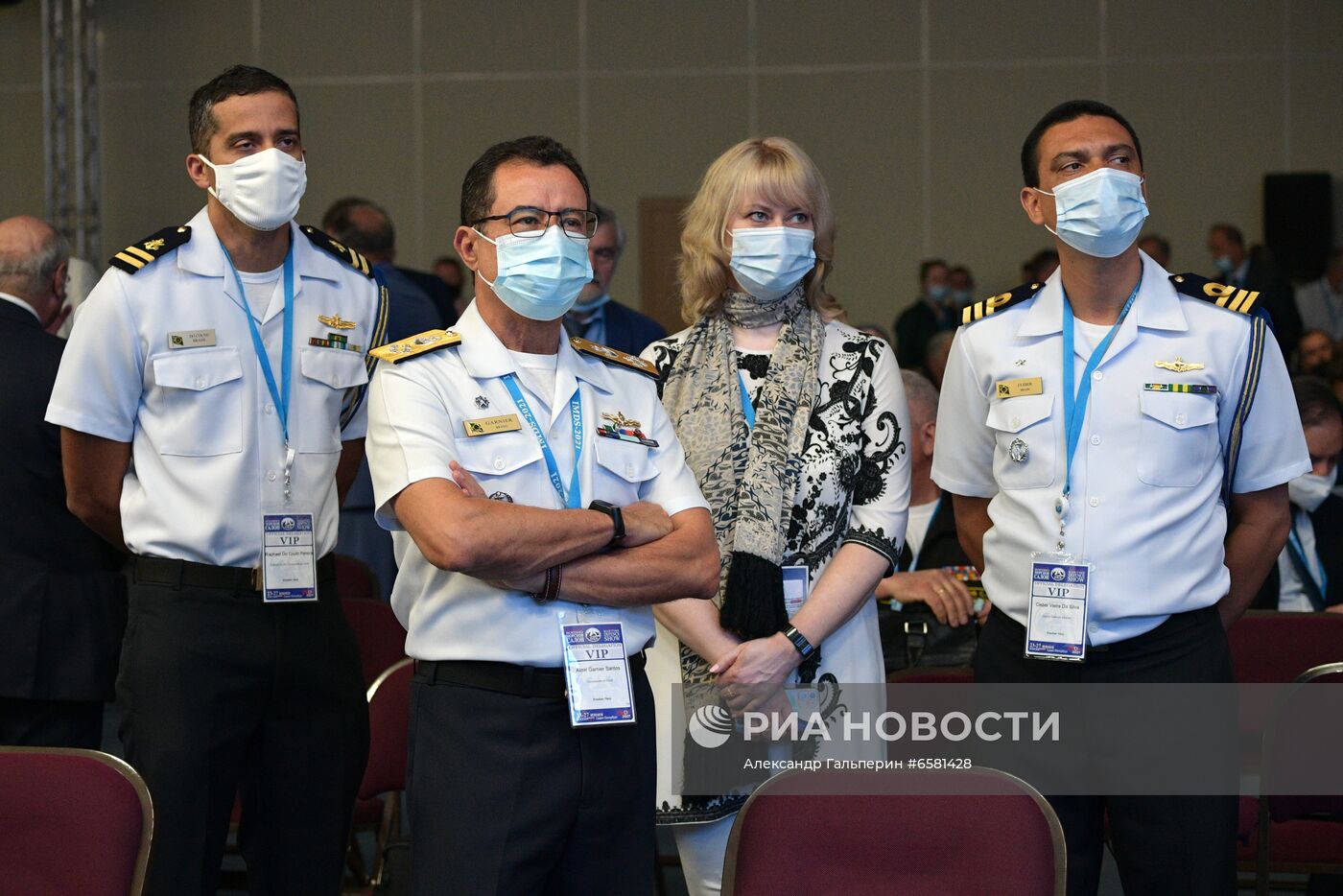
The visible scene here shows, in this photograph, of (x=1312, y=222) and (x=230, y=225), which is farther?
(x=1312, y=222)

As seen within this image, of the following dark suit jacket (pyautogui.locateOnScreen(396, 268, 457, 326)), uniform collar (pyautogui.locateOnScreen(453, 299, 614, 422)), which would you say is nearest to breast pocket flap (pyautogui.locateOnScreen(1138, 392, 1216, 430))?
uniform collar (pyautogui.locateOnScreen(453, 299, 614, 422))

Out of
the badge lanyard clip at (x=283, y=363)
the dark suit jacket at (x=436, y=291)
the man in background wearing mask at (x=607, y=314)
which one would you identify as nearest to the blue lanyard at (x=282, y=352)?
the badge lanyard clip at (x=283, y=363)

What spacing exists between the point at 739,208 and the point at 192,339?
3.44ft

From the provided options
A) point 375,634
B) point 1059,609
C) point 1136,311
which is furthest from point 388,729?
point 1136,311

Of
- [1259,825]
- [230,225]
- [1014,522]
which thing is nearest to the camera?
[1014,522]

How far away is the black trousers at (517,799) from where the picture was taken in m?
2.10

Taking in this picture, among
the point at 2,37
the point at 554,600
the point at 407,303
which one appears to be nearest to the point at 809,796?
the point at 554,600

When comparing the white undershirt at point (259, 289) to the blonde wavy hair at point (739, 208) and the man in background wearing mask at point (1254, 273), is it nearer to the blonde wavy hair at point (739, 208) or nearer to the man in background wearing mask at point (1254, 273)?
the blonde wavy hair at point (739, 208)

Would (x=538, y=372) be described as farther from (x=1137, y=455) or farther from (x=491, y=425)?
(x=1137, y=455)

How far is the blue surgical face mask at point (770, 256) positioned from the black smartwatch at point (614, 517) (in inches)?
31.1

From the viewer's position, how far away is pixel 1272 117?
11.0m

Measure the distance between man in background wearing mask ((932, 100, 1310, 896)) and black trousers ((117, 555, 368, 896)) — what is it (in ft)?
3.94

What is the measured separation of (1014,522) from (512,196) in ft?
3.40

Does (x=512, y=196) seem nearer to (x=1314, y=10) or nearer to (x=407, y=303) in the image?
(x=407, y=303)
